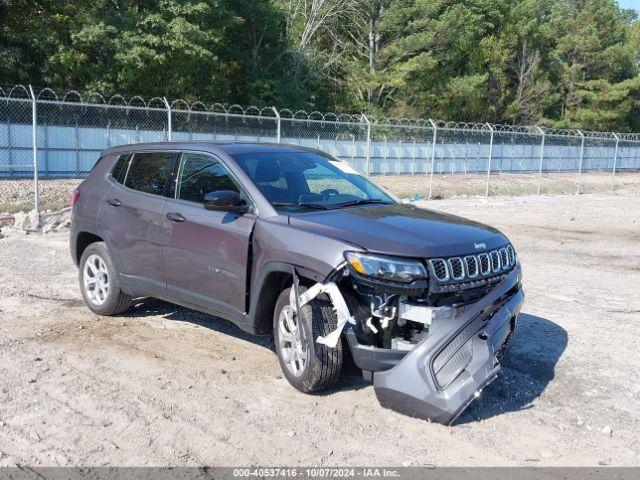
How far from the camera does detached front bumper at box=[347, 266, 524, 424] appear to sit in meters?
4.11

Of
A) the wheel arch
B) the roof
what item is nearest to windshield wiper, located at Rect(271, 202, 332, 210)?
the wheel arch

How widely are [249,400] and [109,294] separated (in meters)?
2.42

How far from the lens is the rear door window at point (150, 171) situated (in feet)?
19.7

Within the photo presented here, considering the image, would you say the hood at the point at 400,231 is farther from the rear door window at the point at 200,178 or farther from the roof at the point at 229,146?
the roof at the point at 229,146

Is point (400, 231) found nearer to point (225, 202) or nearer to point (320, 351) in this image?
point (320, 351)

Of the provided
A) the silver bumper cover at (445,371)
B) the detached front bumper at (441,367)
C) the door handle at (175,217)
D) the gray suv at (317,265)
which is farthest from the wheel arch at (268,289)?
the door handle at (175,217)

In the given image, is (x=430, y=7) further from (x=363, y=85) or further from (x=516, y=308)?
(x=516, y=308)

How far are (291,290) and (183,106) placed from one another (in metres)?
27.3

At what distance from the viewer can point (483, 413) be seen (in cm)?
451

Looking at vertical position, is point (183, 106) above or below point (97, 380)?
above

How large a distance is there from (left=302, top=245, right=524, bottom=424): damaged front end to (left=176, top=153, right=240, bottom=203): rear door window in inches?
57.1

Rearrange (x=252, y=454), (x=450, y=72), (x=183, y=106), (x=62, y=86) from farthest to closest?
(x=450, y=72) → (x=183, y=106) → (x=62, y=86) → (x=252, y=454)

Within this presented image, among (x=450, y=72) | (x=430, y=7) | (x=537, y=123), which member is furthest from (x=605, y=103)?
(x=430, y=7)

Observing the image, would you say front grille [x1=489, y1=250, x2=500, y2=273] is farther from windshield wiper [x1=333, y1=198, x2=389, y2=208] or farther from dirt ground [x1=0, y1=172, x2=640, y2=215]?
dirt ground [x1=0, y1=172, x2=640, y2=215]
